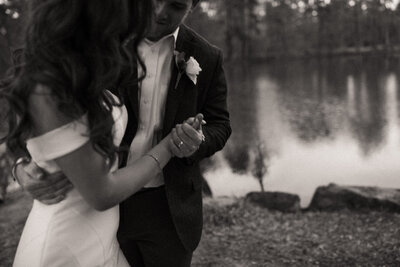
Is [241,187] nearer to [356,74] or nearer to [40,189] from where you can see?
[40,189]

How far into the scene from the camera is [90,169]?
1.26 m

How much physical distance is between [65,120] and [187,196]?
89 centimetres

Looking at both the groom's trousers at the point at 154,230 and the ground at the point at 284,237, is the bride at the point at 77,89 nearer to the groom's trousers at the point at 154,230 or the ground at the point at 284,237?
the groom's trousers at the point at 154,230

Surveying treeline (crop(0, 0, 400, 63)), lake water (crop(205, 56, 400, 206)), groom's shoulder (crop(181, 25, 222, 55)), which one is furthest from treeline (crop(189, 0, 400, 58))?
groom's shoulder (crop(181, 25, 222, 55))

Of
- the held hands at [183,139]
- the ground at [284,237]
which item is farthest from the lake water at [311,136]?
the held hands at [183,139]

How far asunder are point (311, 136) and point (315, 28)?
45.3 metres

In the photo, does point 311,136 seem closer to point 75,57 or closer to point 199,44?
point 199,44

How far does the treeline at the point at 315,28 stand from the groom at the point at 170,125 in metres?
46.4

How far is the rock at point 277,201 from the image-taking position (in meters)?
6.86

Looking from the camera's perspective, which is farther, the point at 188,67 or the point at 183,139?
the point at 188,67

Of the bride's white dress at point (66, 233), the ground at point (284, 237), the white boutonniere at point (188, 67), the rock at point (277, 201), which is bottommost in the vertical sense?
the rock at point (277, 201)

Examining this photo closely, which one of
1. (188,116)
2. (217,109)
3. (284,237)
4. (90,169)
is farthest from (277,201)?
(90,169)

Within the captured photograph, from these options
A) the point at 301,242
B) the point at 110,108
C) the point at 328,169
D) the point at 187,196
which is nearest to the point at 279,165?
the point at 328,169

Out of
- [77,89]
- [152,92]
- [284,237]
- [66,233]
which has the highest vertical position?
[77,89]
